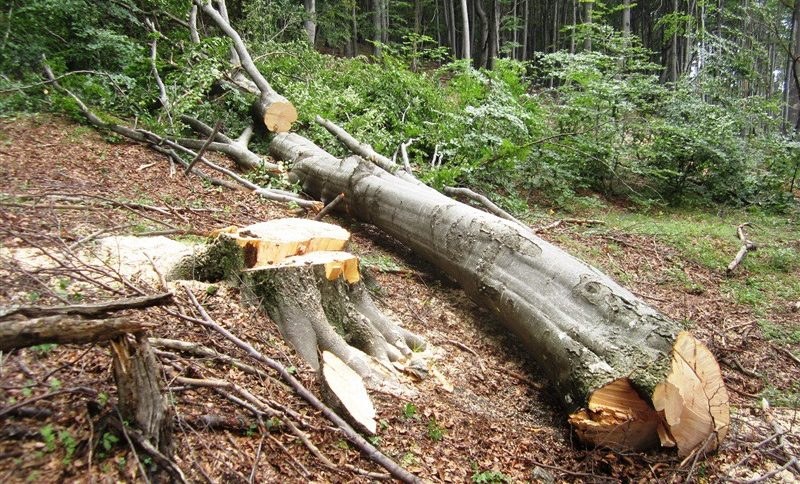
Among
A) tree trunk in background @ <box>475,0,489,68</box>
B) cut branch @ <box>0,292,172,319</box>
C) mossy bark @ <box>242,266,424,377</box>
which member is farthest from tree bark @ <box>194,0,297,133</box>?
tree trunk in background @ <box>475,0,489,68</box>

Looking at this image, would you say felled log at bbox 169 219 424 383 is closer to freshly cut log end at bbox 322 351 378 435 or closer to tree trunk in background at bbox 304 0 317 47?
freshly cut log end at bbox 322 351 378 435

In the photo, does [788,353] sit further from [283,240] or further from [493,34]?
[493,34]

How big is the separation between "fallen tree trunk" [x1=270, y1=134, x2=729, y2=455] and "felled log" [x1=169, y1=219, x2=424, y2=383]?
104cm

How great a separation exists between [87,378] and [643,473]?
3189 mm

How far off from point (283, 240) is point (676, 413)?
2873 millimetres

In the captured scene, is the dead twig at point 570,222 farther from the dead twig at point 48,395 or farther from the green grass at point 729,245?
the dead twig at point 48,395

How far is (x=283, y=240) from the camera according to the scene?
11.4 ft

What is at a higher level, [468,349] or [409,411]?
[409,411]

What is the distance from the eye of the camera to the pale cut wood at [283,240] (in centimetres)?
332

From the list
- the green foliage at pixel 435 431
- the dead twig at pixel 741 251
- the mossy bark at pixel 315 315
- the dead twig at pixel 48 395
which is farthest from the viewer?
the dead twig at pixel 741 251

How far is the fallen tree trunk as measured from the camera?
9.87 ft

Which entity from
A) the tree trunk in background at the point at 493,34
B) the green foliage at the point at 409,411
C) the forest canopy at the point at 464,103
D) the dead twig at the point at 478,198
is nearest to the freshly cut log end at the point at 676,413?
the green foliage at the point at 409,411

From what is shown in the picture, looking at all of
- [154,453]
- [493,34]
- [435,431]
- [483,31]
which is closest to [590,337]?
[435,431]

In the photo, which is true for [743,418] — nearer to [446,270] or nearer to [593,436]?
→ [593,436]
